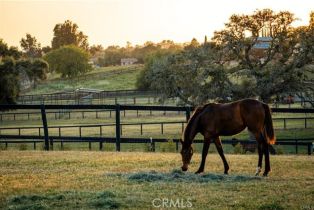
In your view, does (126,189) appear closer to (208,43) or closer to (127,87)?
(208,43)

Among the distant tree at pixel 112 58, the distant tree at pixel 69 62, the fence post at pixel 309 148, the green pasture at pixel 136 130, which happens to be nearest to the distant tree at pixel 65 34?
the distant tree at pixel 112 58

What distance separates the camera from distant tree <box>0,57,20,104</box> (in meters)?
53.3

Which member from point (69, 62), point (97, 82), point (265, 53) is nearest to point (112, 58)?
point (69, 62)

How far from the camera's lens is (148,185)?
9.91 m

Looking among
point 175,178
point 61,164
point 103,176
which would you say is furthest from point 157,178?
point 61,164

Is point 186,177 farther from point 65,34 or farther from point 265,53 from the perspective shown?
point 65,34

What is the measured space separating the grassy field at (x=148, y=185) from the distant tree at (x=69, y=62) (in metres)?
92.0

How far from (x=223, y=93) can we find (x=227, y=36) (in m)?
3.71

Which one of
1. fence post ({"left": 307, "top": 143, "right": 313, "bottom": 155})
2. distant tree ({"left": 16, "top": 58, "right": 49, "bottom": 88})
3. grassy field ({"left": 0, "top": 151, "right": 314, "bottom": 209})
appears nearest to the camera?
grassy field ({"left": 0, "top": 151, "right": 314, "bottom": 209})

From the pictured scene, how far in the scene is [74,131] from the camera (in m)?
38.9

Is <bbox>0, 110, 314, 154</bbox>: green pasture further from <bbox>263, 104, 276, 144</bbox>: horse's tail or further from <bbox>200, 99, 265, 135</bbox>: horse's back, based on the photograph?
<bbox>263, 104, 276, 144</bbox>: horse's tail

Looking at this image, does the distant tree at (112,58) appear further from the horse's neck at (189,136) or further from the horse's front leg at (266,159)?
the horse's front leg at (266,159)

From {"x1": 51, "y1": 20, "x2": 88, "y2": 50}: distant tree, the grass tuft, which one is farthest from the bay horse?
{"x1": 51, "y1": 20, "x2": 88, "y2": 50}: distant tree

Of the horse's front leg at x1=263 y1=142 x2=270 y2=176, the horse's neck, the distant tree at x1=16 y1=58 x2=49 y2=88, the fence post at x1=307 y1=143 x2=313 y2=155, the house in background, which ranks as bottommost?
the fence post at x1=307 y1=143 x2=313 y2=155
